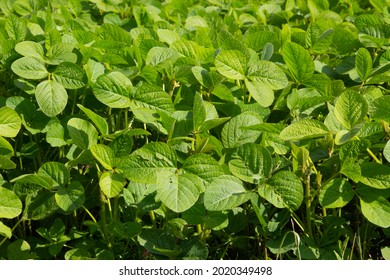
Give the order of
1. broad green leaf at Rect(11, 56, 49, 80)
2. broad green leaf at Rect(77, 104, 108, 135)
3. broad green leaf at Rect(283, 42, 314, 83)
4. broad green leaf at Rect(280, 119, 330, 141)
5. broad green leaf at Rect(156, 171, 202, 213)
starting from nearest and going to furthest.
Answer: broad green leaf at Rect(156, 171, 202, 213), broad green leaf at Rect(280, 119, 330, 141), broad green leaf at Rect(77, 104, 108, 135), broad green leaf at Rect(11, 56, 49, 80), broad green leaf at Rect(283, 42, 314, 83)

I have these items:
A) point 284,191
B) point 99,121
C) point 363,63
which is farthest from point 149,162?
point 363,63

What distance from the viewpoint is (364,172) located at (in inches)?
64.1

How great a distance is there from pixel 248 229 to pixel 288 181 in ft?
0.99

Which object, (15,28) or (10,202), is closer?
(10,202)

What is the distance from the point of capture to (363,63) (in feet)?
6.59

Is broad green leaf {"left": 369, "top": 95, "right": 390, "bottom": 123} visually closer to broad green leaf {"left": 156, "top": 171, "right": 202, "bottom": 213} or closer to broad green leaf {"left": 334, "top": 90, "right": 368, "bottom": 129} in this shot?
Answer: broad green leaf {"left": 334, "top": 90, "right": 368, "bottom": 129}

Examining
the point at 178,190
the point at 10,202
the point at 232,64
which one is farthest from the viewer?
the point at 232,64

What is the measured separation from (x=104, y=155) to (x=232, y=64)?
46 centimetres

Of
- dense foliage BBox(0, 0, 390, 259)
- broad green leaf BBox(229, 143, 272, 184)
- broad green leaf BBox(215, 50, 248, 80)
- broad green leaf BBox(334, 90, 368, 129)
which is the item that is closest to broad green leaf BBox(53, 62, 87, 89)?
dense foliage BBox(0, 0, 390, 259)

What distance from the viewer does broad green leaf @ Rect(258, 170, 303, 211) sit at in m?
1.58

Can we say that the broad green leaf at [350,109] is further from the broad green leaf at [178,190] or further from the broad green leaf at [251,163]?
the broad green leaf at [178,190]

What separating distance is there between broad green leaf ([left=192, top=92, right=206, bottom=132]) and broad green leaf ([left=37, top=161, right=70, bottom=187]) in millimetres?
350

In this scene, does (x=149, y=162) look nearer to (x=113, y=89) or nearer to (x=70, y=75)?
(x=113, y=89)
